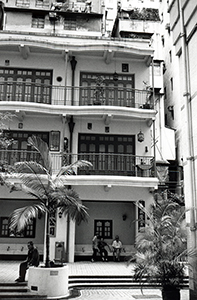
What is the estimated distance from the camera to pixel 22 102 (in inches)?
707

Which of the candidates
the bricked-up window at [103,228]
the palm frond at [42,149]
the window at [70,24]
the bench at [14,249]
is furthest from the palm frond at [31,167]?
the window at [70,24]

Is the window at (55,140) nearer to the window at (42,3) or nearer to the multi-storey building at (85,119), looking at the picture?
the multi-storey building at (85,119)

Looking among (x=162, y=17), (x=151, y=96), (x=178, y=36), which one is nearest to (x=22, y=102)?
(x=151, y=96)

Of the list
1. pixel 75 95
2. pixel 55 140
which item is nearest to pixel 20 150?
pixel 55 140

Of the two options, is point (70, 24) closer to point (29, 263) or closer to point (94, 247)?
point (94, 247)

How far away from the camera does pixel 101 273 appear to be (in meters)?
14.5

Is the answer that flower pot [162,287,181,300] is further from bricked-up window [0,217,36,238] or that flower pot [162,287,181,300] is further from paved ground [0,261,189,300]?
bricked-up window [0,217,36,238]

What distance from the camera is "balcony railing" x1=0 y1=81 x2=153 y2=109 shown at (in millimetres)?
19188

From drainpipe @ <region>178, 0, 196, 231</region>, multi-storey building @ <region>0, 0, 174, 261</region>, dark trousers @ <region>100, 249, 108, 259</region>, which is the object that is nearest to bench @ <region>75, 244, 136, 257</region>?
multi-storey building @ <region>0, 0, 174, 261</region>

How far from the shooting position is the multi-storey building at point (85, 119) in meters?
18.2

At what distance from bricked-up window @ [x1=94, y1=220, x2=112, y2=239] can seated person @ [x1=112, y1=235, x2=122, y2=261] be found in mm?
1563

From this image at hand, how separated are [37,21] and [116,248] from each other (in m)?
14.2

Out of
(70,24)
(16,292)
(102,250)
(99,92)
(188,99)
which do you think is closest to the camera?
(188,99)

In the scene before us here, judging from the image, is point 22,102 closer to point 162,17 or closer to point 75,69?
point 75,69
